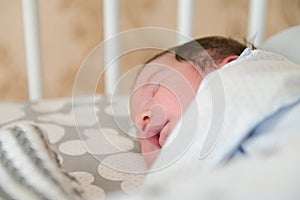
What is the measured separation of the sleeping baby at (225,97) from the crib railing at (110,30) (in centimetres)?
19

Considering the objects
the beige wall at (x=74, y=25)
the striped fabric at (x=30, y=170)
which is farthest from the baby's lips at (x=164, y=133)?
the beige wall at (x=74, y=25)

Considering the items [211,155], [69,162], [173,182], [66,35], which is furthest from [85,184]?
[66,35]

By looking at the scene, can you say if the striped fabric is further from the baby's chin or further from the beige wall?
the beige wall

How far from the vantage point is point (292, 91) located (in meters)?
0.49

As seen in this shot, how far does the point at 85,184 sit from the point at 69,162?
0.06 meters

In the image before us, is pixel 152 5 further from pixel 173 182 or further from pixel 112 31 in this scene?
pixel 173 182

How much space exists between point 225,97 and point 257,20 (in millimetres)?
418

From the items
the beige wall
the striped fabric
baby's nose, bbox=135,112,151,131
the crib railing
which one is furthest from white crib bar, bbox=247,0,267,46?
the striped fabric

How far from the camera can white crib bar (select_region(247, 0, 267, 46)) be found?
0.89 m

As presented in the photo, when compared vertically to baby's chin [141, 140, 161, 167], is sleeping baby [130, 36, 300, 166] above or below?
above

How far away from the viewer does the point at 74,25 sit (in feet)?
3.58

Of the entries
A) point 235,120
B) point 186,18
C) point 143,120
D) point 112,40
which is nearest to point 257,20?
point 186,18

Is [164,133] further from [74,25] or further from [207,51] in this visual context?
[74,25]

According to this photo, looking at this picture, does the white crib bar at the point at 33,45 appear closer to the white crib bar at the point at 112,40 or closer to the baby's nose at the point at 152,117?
the white crib bar at the point at 112,40
